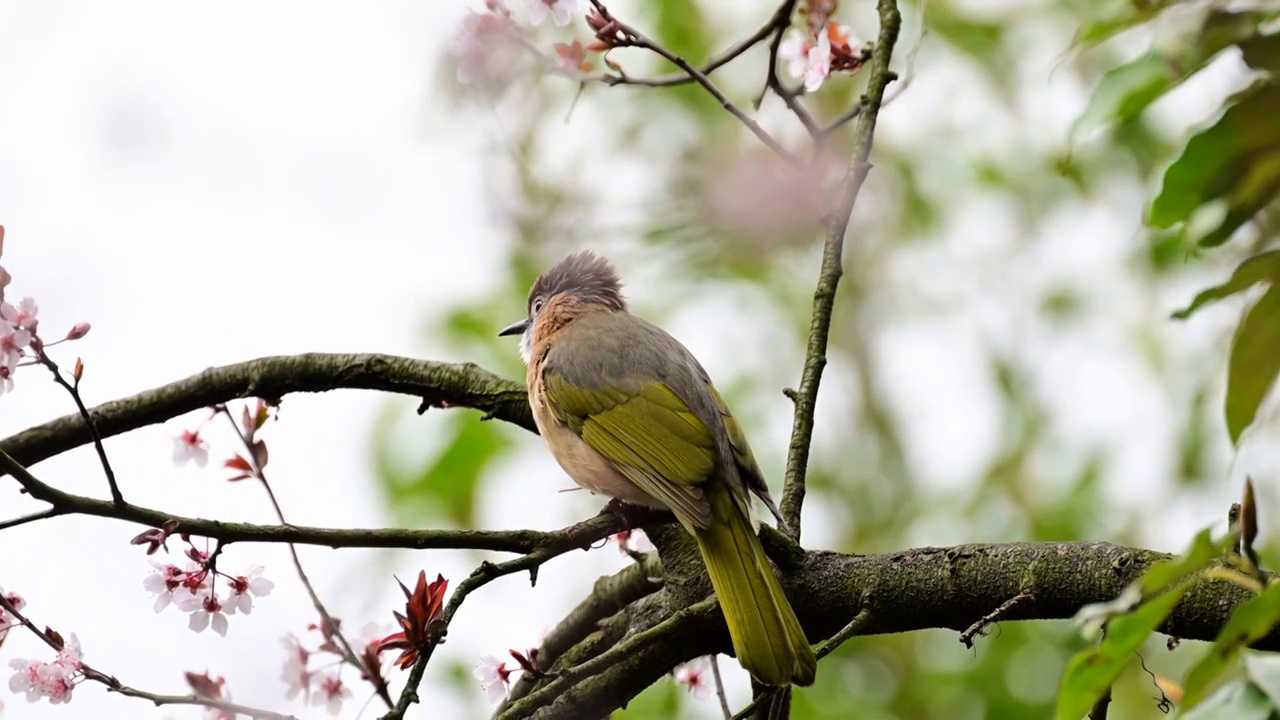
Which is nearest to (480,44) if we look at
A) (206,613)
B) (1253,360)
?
(206,613)

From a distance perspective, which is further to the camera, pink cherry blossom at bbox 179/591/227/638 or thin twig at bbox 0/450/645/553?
pink cherry blossom at bbox 179/591/227/638

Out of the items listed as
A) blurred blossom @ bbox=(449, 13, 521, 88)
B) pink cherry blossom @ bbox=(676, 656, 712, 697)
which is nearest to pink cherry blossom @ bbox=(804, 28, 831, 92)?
blurred blossom @ bbox=(449, 13, 521, 88)

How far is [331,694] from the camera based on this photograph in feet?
10.1

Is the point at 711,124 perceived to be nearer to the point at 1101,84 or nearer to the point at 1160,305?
the point at 1160,305

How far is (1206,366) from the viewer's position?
5758 millimetres

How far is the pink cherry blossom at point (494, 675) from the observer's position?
2.84 metres

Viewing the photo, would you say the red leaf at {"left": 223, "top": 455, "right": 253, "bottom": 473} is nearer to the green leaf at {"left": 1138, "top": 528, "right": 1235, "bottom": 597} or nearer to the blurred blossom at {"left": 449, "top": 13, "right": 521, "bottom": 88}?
the blurred blossom at {"left": 449, "top": 13, "right": 521, "bottom": 88}

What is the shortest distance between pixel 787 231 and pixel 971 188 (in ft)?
5.28

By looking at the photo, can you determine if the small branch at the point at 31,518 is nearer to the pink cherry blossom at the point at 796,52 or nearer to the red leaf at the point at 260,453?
the red leaf at the point at 260,453

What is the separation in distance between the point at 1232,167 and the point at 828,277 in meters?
1.66

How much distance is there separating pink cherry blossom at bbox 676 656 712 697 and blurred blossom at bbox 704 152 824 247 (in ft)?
7.29

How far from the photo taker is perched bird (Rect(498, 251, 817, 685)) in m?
2.47

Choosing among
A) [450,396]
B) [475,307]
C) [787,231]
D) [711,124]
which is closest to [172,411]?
[450,396]

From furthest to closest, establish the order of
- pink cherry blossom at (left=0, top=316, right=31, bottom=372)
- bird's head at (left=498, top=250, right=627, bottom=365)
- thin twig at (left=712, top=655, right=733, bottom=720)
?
bird's head at (left=498, top=250, right=627, bottom=365) → thin twig at (left=712, top=655, right=733, bottom=720) → pink cherry blossom at (left=0, top=316, right=31, bottom=372)
